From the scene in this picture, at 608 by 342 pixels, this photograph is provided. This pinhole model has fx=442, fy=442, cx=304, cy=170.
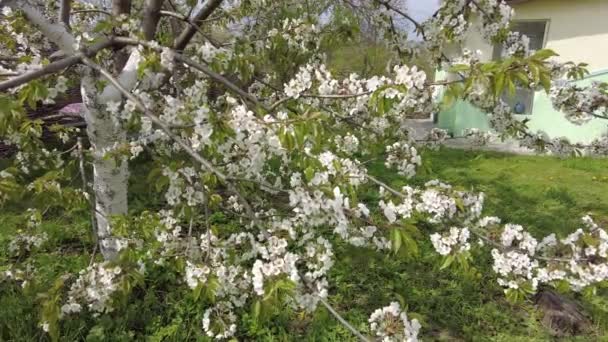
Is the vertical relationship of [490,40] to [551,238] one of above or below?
above

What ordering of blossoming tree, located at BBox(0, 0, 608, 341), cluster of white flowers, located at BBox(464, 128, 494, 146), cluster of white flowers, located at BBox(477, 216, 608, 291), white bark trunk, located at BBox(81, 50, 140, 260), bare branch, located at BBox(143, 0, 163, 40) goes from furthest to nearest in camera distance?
cluster of white flowers, located at BBox(464, 128, 494, 146), bare branch, located at BBox(143, 0, 163, 40), white bark trunk, located at BBox(81, 50, 140, 260), cluster of white flowers, located at BBox(477, 216, 608, 291), blossoming tree, located at BBox(0, 0, 608, 341)

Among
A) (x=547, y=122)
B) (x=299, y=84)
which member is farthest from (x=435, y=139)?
(x=547, y=122)

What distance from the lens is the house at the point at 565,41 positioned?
7223 mm

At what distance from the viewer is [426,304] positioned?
9.62 ft

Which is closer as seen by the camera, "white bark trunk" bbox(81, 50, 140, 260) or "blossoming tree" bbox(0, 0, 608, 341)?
"blossoming tree" bbox(0, 0, 608, 341)

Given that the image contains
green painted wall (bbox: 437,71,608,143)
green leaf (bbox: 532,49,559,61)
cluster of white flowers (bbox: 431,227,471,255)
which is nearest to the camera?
green leaf (bbox: 532,49,559,61)

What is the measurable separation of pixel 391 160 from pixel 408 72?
37.6 inches

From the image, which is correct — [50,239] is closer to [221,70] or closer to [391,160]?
[221,70]

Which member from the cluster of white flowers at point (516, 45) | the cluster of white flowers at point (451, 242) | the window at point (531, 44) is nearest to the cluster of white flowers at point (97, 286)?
the cluster of white flowers at point (451, 242)

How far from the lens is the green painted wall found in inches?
289

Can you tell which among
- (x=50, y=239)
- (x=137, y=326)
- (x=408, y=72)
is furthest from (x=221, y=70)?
(x=50, y=239)

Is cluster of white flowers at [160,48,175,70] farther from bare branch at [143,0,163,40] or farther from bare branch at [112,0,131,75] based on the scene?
bare branch at [112,0,131,75]

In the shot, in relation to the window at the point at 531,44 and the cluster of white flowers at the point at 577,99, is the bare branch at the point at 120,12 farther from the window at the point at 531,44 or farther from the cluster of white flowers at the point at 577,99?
the window at the point at 531,44

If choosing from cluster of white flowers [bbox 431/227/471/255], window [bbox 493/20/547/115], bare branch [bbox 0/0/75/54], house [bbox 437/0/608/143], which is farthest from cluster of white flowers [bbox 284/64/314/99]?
window [bbox 493/20/547/115]
